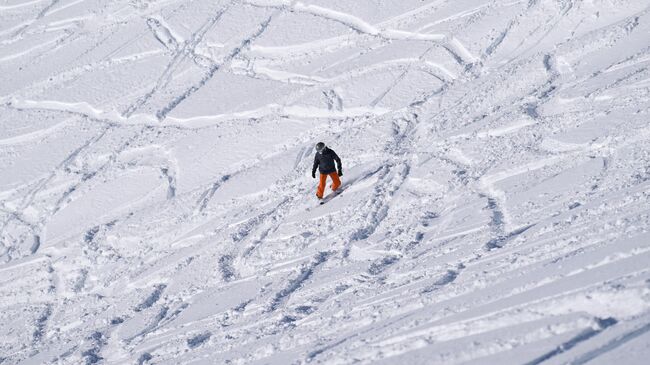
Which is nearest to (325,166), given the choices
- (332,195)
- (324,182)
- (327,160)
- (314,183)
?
(327,160)

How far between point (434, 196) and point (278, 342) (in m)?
3.05

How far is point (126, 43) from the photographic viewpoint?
14148 mm

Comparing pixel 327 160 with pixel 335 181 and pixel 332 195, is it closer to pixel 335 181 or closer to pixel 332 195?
pixel 335 181

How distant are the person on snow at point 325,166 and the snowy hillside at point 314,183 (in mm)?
232

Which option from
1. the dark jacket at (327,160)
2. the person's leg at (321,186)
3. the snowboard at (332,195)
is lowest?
the snowboard at (332,195)

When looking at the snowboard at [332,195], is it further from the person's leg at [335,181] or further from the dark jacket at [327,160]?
the dark jacket at [327,160]

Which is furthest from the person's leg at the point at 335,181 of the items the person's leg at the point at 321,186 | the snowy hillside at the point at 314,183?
the snowy hillside at the point at 314,183

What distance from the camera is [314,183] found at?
9492mm

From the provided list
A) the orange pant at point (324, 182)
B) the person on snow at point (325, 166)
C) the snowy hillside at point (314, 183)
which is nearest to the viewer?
the snowy hillside at point (314, 183)

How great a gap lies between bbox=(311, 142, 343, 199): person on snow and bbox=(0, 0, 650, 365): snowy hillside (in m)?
0.23

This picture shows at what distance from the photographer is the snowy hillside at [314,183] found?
5.36 metres

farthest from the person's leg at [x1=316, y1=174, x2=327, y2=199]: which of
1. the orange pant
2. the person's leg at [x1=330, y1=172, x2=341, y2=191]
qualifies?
the person's leg at [x1=330, y1=172, x2=341, y2=191]

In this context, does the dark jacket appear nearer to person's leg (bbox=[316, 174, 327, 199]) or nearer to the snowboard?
person's leg (bbox=[316, 174, 327, 199])

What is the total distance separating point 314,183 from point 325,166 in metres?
0.79
